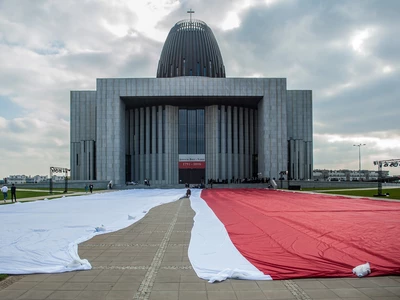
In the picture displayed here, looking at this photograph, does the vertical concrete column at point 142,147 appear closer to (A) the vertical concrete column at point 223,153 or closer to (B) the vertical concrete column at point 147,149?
(B) the vertical concrete column at point 147,149

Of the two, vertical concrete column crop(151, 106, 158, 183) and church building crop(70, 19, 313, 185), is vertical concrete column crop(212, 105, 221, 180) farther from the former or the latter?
vertical concrete column crop(151, 106, 158, 183)

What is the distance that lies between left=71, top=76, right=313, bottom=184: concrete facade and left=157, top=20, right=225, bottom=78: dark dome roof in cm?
800

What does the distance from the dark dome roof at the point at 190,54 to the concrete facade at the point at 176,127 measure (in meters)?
8.00

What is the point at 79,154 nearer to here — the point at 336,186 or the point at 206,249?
the point at 336,186

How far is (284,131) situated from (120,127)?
27599 mm

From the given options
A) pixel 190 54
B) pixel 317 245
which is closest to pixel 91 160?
pixel 190 54

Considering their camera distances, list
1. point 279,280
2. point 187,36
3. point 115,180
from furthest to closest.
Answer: point 187,36 < point 115,180 < point 279,280

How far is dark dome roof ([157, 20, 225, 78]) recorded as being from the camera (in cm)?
6788

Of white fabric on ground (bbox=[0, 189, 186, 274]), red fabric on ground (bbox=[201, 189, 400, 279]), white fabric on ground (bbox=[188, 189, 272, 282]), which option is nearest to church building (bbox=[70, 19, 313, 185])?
white fabric on ground (bbox=[0, 189, 186, 274])

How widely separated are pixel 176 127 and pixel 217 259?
Result: 56345 millimetres

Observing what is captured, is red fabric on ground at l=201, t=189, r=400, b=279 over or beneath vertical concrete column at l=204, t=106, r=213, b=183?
beneath

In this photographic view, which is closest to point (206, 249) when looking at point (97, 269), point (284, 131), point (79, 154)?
point (97, 269)

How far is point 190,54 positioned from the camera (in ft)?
223

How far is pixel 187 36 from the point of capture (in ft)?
226
